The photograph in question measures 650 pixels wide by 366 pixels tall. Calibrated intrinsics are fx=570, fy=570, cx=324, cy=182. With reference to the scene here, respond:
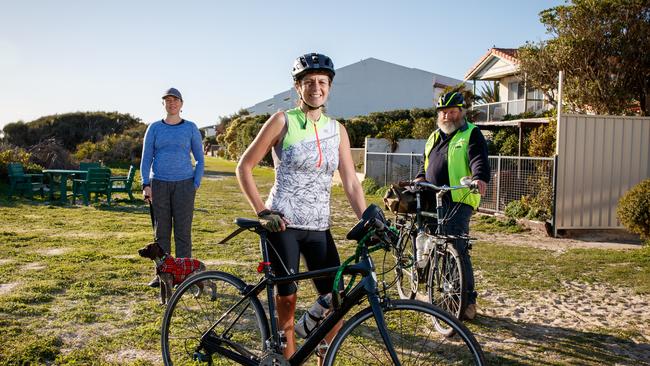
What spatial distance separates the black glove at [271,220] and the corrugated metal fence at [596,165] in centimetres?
893

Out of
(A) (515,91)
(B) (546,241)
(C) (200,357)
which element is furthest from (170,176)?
(A) (515,91)

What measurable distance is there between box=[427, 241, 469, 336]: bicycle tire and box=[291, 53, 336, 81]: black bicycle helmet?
220 centimetres

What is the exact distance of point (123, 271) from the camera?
6.99 metres

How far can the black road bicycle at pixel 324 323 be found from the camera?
2752mm

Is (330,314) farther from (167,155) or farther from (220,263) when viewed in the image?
(220,263)

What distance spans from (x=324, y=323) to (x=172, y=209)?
318 centimetres

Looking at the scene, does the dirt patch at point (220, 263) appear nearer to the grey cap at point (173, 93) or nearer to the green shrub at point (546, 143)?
the grey cap at point (173, 93)

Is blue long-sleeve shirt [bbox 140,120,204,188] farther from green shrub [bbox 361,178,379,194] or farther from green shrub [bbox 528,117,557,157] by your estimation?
green shrub [bbox 361,178,379,194]

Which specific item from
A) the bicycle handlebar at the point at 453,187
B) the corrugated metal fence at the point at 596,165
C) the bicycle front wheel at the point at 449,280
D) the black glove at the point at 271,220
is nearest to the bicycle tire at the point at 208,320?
the black glove at the point at 271,220

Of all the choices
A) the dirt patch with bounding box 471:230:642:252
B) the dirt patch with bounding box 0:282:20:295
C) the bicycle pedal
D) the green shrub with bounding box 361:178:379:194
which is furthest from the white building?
the bicycle pedal

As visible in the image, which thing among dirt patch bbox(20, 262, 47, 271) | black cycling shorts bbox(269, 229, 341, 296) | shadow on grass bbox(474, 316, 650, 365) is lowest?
shadow on grass bbox(474, 316, 650, 365)

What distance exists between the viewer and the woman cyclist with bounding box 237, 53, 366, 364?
3.17 metres

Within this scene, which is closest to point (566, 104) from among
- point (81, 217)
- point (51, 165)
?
point (81, 217)

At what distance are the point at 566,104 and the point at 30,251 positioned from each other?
53.2ft
